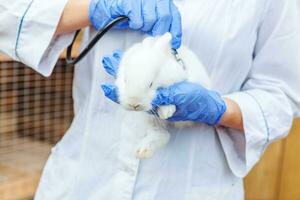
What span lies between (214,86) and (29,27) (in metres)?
0.35

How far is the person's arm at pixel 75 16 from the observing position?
846 mm

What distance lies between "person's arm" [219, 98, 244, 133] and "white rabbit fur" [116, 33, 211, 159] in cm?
9

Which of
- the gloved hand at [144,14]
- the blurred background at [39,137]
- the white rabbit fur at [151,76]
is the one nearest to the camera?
the white rabbit fur at [151,76]

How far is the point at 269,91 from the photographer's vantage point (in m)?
0.90

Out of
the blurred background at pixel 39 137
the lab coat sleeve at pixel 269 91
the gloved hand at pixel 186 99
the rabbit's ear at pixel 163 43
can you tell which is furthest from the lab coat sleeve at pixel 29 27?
the blurred background at pixel 39 137

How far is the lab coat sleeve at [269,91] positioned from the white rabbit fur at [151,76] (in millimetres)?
152

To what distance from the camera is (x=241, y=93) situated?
0.89 metres

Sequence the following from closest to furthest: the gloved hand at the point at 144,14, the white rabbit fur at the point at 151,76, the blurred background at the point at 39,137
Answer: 1. the white rabbit fur at the point at 151,76
2. the gloved hand at the point at 144,14
3. the blurred background at the point at 39,137

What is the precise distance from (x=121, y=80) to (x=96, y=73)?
20 centimetres

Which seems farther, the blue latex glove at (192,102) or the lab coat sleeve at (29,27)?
the lab coat sleeve at (29,27)

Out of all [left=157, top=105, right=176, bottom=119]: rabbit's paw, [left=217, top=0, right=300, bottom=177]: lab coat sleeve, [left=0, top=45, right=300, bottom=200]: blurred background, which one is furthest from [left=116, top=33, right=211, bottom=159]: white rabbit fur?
[left=0, top=45, right=300, bottom=200]: blurred background

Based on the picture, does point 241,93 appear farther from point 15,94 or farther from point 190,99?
point 15,94

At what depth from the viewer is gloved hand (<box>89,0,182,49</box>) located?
78 centimetres

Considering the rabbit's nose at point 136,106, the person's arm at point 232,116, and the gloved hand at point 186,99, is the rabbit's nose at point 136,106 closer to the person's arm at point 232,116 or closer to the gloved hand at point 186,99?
the gloved hand at point 186,99
